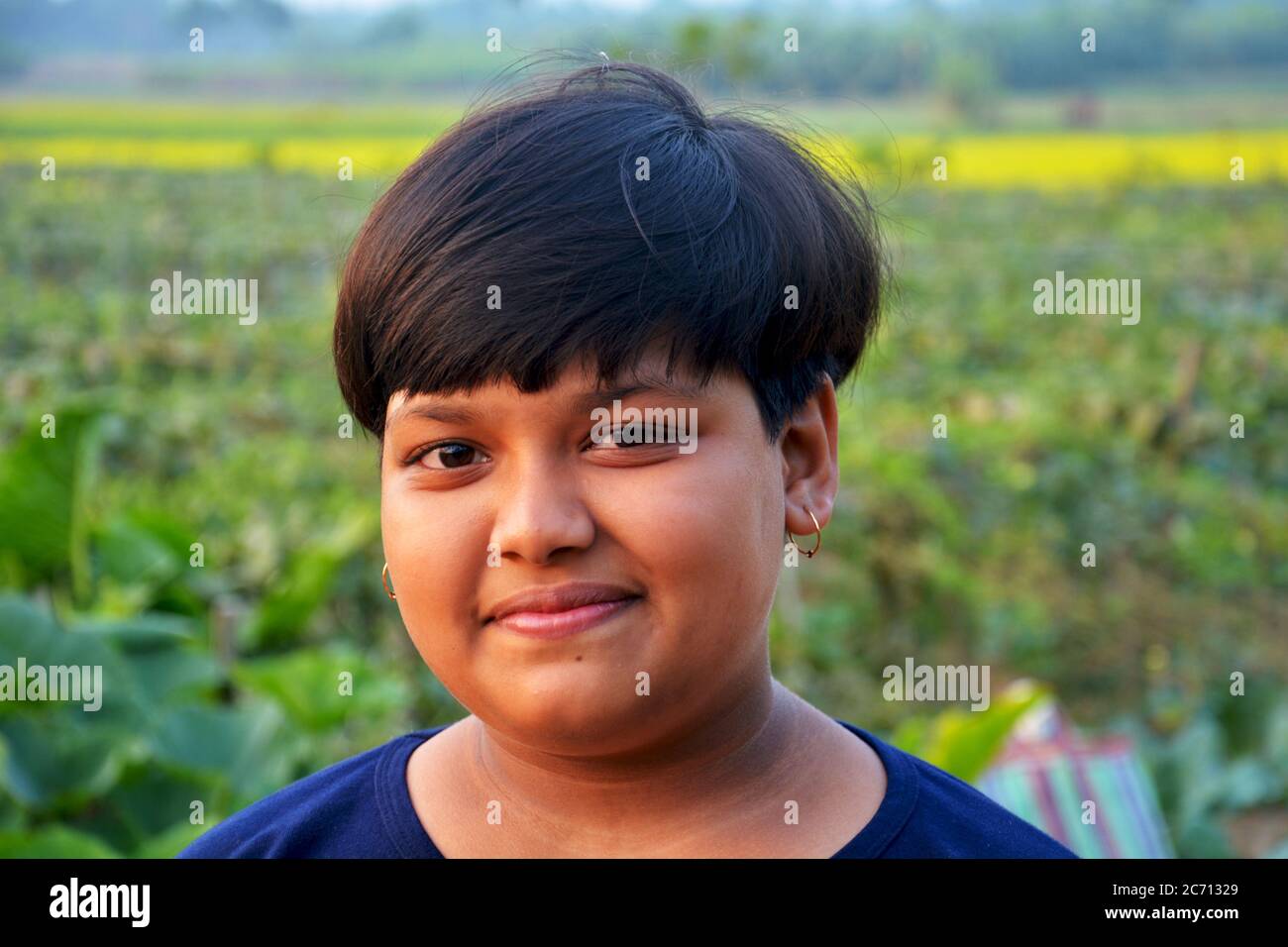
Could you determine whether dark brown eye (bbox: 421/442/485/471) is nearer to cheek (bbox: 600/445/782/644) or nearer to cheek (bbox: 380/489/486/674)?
cheek (bbox: 380/489/486/674)

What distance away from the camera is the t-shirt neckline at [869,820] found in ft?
4.01

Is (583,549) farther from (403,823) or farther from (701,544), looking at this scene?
(403,823)

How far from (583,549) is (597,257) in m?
0.24

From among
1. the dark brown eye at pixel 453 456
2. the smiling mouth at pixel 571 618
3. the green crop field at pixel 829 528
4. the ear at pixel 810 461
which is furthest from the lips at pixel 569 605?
the green crop field at pixel 829 528

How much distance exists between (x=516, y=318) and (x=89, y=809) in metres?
2.26

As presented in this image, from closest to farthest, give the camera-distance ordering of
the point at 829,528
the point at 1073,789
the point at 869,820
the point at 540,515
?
the point at 540,515
the point at 869,820
the point at 1073,789
the point at 829,528

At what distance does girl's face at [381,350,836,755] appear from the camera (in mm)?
1120

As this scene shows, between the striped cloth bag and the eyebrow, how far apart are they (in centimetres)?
223

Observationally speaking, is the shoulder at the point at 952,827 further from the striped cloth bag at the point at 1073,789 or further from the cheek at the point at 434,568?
the striped cloth bag at the point at 1073,789

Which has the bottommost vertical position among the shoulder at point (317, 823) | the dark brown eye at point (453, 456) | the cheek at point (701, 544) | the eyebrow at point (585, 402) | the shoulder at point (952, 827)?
the shoulder at point (317, 823)

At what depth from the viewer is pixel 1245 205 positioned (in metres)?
10.4

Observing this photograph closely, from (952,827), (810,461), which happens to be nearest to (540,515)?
(810,461)

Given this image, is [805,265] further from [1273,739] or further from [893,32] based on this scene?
[893,32]

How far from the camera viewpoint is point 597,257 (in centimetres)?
117
